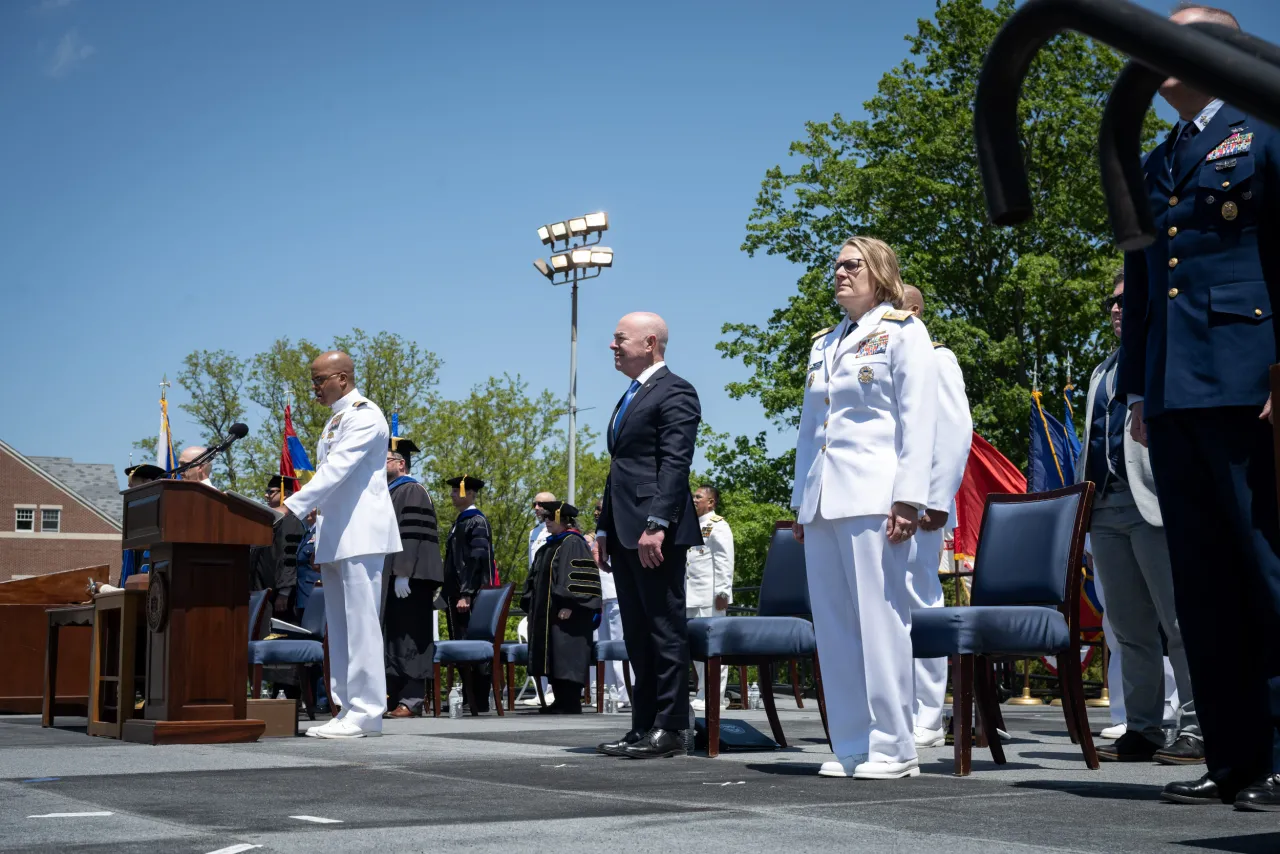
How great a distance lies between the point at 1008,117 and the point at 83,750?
6.17 meters

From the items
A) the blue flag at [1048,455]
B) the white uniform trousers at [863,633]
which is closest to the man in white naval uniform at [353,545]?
the white uniform trousers at [863,633]

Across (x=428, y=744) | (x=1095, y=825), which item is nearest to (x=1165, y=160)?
(x=1095, y=825)

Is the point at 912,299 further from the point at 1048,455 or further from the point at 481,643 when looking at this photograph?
the point at 1048,455

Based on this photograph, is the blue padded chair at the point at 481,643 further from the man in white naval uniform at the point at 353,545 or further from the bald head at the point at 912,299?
the bald head at the point at 912,299

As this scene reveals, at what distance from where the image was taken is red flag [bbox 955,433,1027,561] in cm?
1544

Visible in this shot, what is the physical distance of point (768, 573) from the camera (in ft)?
23.8

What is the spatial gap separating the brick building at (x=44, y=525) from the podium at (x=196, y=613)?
189ft

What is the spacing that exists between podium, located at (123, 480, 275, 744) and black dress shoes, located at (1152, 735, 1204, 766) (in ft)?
14.5

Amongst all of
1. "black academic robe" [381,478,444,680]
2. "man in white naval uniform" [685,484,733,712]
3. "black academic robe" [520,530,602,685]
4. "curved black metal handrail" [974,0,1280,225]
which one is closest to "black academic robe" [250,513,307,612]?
"black academic robe" [520,530,602,685]

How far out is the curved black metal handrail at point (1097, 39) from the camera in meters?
0.91

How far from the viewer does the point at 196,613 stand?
22.9ft

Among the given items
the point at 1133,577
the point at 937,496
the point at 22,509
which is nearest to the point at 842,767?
the point at 937,496

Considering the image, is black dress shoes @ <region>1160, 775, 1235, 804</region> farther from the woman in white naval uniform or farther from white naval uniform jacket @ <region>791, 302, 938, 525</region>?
white naval uniform jacket @ <region>791, 302, 938, 525</region>

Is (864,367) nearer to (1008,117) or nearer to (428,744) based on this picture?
(428,744)
